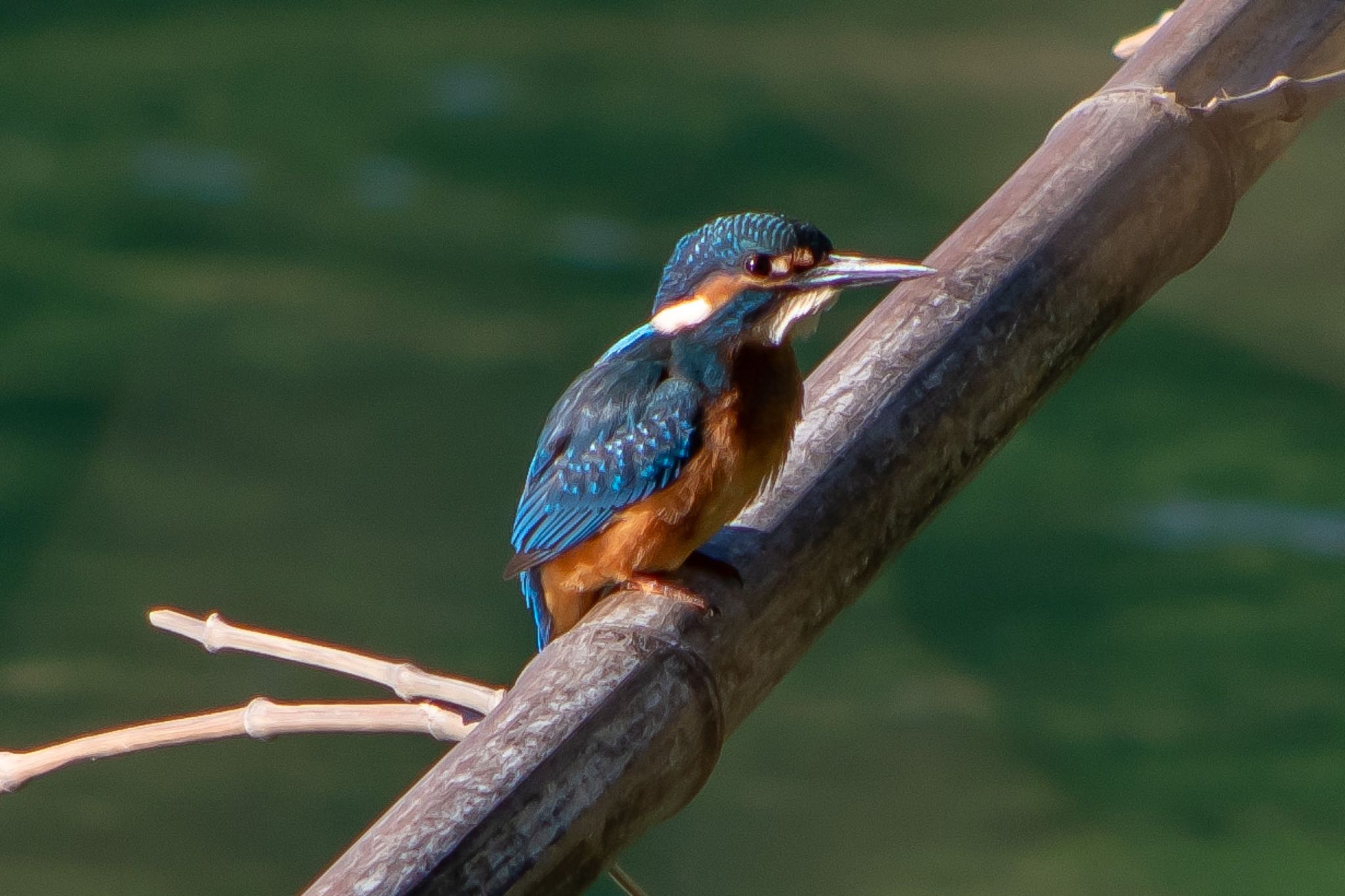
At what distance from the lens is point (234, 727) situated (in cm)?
132

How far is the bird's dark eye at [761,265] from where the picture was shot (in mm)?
1527

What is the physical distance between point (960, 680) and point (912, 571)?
0.74ft

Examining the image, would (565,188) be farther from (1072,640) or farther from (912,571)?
(1072,640)

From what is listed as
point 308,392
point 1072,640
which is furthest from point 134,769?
point 1072,640

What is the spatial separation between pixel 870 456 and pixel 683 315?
14.5 inches

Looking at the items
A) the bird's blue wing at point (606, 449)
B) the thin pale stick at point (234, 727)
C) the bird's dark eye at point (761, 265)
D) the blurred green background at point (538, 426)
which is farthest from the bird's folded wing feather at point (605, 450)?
the blurred green background at point (538, 426)

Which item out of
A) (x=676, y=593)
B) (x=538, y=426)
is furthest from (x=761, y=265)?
(x=538, y=426)

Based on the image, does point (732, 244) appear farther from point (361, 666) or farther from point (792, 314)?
point (361, 666)

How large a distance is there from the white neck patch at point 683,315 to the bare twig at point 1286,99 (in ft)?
1.51

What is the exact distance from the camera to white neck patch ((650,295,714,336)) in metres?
1.58

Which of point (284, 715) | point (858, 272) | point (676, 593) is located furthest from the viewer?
point (858, 272)

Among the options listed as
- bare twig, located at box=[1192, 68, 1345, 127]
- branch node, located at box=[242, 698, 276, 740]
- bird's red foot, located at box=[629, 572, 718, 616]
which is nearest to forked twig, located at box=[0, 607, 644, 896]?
branch node, located at box=[242, 698, 276, 740]

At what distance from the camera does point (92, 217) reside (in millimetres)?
3197

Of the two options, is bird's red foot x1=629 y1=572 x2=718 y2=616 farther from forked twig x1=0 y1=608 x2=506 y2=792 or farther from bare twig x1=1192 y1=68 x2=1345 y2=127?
bare twig x1=1192 y1=68 x2=1345 y2=127
